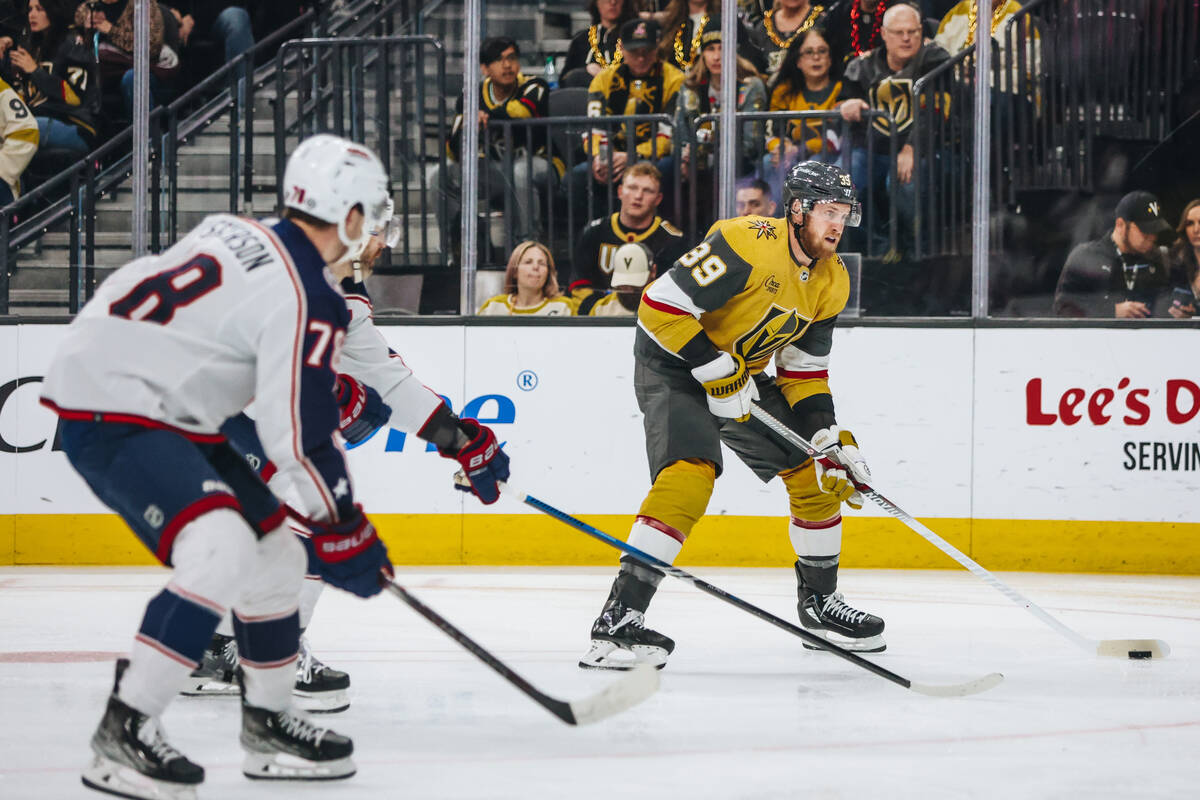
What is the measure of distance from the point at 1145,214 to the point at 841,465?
7.89ft

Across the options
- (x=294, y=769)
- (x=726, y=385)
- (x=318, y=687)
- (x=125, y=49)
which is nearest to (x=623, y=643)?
(x=726, y=385)

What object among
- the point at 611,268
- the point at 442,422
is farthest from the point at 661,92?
the point at 442,422

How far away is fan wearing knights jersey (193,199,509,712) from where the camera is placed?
305 cm

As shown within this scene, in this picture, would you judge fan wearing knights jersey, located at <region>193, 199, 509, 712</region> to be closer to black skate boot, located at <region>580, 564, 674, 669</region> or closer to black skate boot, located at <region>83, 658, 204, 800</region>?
black skate boot, located at <region>580, 564, 674, 669</region>

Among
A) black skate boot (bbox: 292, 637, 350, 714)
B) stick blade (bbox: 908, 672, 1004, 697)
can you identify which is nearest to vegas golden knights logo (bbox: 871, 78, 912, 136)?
stick blade (bbox: 908, 672, 1004, 697)

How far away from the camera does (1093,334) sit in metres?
→ 5.40

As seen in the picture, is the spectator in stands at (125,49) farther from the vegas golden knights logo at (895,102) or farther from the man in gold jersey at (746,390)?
the man in gold jersey at (746,390)

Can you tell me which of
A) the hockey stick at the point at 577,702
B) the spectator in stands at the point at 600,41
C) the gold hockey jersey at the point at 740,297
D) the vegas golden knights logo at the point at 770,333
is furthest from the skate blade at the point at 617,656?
the spectator in stands at the point at 600,41

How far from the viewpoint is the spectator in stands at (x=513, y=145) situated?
18.7 ft

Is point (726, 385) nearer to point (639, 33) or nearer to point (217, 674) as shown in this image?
point (217, 674)

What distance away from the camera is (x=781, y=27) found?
19.0 ft

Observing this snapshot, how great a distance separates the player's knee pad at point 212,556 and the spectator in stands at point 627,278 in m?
3.52

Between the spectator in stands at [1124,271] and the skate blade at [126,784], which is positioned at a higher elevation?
the spectator in stands at [1124,271]

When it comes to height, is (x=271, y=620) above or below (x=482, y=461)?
below
